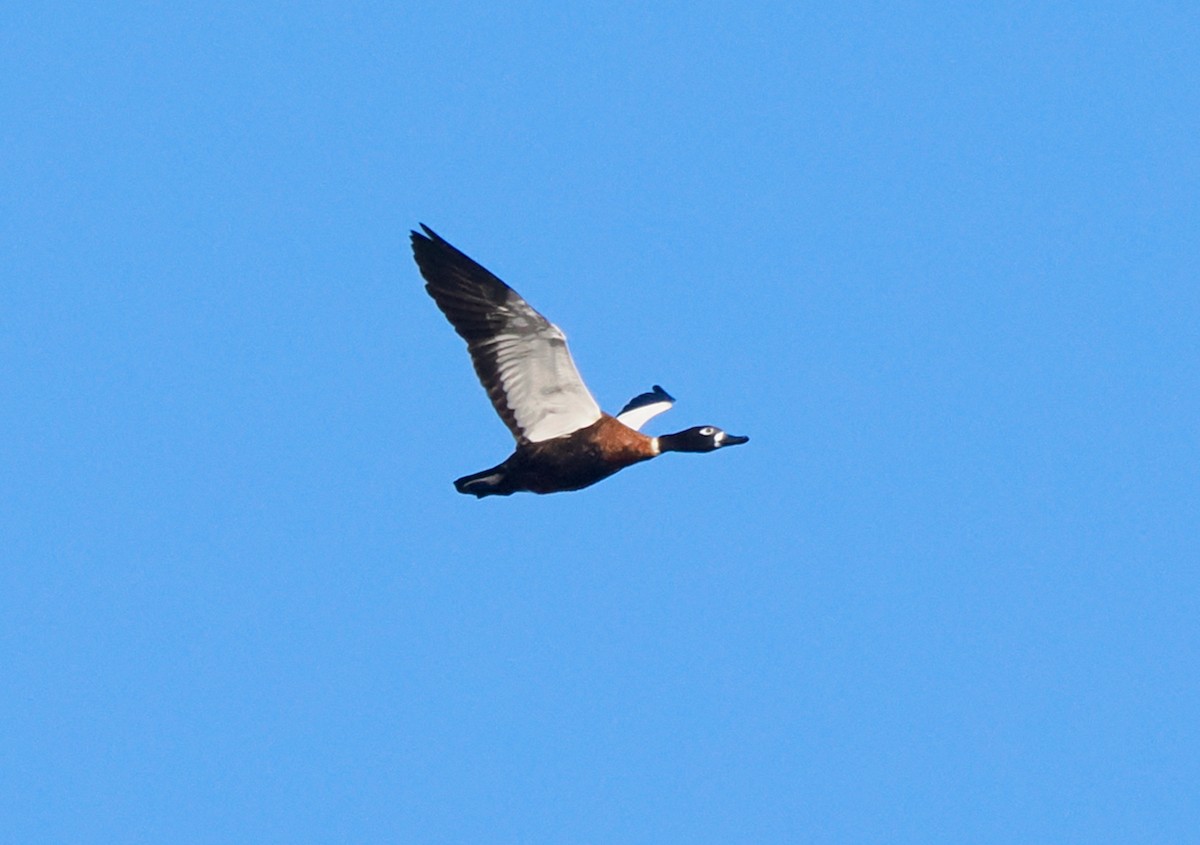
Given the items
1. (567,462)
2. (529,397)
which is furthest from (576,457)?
(529,397)

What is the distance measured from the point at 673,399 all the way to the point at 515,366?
4798 mm

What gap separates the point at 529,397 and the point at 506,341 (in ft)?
2.74

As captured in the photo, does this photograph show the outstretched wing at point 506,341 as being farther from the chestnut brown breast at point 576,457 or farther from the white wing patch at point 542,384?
the chestnut brown breast at point 576,457

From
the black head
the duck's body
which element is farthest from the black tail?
the black head

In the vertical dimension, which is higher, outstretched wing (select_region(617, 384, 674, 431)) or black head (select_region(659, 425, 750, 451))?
outstretched wing (select_region(617, 384, 674, 431))

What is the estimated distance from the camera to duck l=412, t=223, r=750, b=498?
3241 cm

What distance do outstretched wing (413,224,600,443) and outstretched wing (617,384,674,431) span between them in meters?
2.42

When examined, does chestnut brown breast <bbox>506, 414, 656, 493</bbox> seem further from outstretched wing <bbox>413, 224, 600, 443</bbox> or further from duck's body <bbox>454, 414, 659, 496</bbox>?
outstretched wing <bbox>413, 224, 600, 443</bbox>

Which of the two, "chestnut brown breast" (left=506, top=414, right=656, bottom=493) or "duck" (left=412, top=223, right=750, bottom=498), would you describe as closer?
"duck" (left=412, top=223, right=750, bottom=498)

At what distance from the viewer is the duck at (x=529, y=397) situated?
32406mm

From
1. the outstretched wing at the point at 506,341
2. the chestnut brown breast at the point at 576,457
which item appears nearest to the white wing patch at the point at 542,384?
the outstretched wing at the point at 506,341

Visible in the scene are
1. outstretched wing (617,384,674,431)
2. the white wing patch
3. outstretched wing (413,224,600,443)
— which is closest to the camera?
outstretched wing (413,224,600,443)

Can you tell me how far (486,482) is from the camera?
3344 cm

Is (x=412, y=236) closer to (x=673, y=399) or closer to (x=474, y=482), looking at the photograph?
(x=474, y=482)
